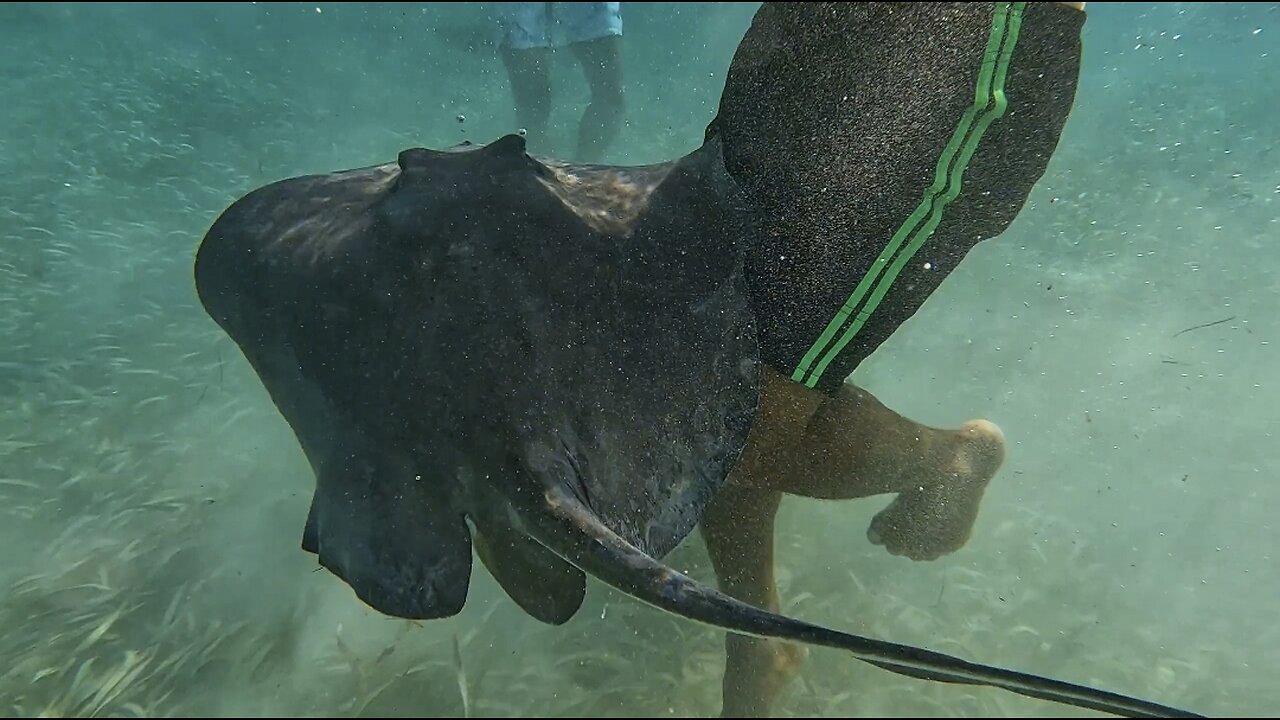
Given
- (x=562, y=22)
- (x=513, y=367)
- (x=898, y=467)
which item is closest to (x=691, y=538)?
(x=898, y=467)

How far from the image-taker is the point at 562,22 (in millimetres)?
8867

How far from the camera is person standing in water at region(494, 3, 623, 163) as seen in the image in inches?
350

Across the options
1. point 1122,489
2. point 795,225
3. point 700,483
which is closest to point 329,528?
point 700,483

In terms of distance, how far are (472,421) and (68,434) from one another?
19.0 feet

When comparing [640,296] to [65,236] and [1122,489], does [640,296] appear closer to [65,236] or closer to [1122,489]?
[1122,489]

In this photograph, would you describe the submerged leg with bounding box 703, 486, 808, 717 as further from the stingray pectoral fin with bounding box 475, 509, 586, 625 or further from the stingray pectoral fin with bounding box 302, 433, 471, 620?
the stingray pectoral fin with bounding box 302, 433, 471, 620

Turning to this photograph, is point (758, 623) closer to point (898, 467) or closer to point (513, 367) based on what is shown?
point (513, 367)

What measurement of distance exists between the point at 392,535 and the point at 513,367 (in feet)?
1.57

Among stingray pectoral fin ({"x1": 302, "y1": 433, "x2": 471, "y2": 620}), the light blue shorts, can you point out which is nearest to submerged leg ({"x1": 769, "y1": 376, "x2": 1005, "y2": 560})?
stingray pectoral fin ({"x1": 302, "y1": 433, "x2": 471, "y2": 620})

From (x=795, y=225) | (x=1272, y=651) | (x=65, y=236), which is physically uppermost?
(x=65, y=236)

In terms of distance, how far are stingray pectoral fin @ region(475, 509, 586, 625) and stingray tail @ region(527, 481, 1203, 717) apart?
0.27 metres

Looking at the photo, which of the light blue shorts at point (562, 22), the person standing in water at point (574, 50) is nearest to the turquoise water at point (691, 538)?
the person standing in water at point (574, 50)

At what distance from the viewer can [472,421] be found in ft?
5.28

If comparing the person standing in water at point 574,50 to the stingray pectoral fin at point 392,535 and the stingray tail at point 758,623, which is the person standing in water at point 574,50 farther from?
the stingray tail at point 758,623
